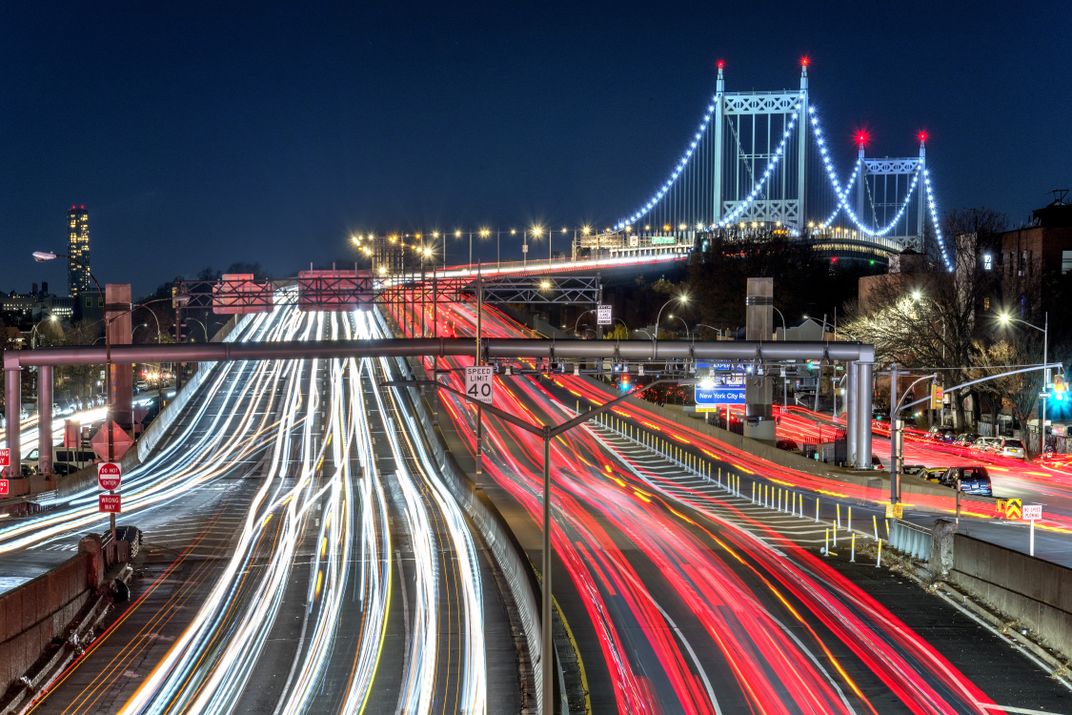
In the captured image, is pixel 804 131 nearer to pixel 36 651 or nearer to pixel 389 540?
pixel 389 540

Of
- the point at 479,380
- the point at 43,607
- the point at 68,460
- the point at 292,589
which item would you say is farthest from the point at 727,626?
the point at 68,460

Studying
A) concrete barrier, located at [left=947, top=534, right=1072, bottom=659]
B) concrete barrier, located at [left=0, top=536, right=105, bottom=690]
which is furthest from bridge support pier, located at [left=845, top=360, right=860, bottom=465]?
concrete barrier, located at [left=0, top=536, right=105, bottom=690]

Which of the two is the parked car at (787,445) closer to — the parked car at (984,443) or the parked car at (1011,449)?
the parked car at (984,443)

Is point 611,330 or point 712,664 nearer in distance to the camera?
point 712,664

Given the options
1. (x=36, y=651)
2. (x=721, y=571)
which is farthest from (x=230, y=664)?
(x=721, y=571)

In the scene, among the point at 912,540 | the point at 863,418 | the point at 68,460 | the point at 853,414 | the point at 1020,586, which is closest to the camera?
the point at 1020,586

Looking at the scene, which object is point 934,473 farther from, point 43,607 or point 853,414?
point 43,607

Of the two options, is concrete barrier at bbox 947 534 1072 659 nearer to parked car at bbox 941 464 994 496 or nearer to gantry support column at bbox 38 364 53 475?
parked car at bbox 941 464 994 496

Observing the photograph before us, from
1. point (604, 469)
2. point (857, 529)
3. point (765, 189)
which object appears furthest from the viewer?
point (765, 189)
